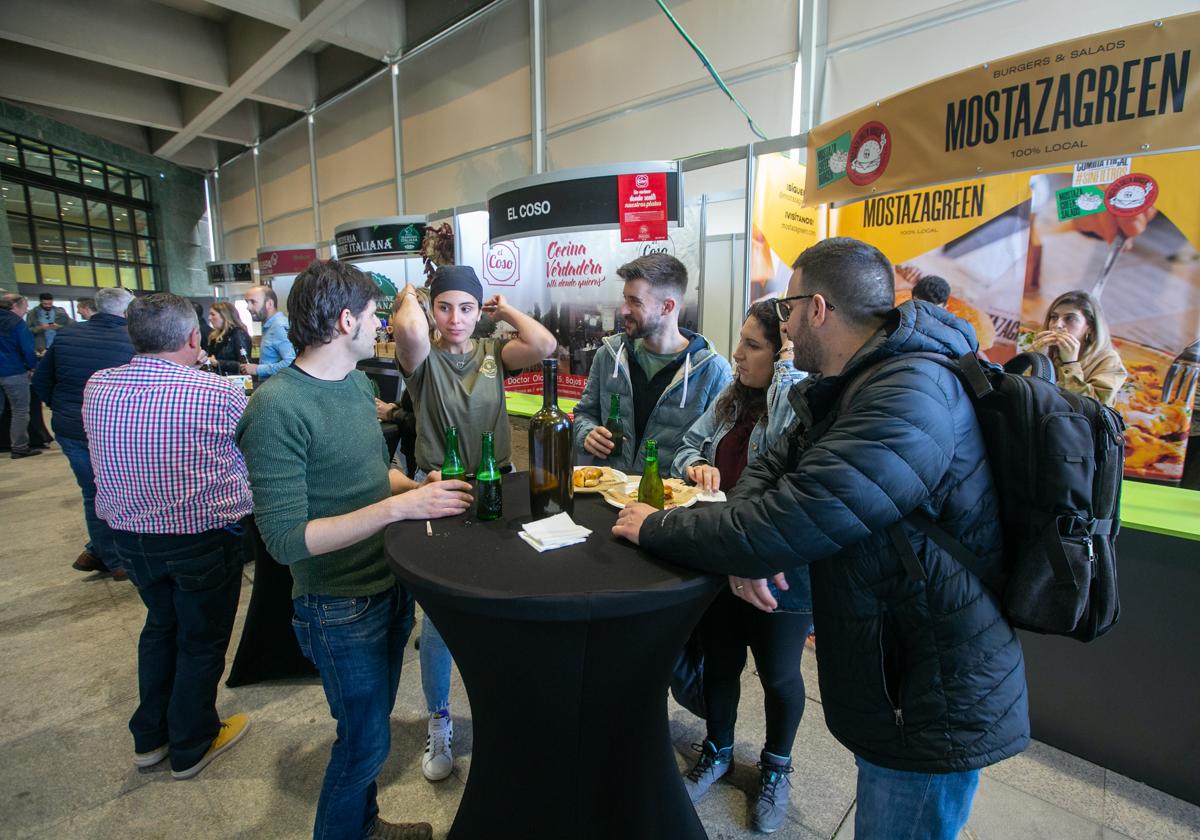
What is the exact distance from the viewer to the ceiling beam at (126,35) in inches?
287

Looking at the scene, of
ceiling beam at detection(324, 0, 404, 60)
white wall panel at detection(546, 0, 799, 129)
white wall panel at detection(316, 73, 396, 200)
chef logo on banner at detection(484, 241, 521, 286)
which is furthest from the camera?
white wall panel at detection(316, 73, 396, 200)

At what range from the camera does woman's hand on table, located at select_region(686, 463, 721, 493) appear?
1.66m

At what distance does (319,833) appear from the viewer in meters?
1.37

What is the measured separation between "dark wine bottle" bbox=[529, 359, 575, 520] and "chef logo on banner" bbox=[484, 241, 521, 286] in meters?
4.21

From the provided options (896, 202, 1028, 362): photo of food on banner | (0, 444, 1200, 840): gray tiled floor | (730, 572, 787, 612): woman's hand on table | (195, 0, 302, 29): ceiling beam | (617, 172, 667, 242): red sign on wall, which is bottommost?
(0, 444, 1200, 840): gray tiled floor

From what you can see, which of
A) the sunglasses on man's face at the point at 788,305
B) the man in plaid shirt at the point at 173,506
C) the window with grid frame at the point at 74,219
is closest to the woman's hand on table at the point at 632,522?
the sunglasses on man's face at the point at 788,305

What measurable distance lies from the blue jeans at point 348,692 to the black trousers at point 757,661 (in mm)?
1010

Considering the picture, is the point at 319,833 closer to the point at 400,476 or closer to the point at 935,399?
the point at 400,476

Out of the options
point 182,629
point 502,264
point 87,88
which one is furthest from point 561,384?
point 87,88

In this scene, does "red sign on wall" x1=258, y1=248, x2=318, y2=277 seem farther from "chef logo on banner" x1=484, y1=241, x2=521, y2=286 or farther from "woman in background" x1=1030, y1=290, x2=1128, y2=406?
"woman in background" x1=1030, y1=290, x2=1128, y2=406

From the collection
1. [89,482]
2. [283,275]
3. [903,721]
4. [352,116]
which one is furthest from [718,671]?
[352,116]

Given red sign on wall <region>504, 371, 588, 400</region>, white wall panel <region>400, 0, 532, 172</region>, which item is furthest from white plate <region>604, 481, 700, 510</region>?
white wall panel <region>400, 0, 532, 172</region>

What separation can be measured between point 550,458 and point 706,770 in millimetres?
1313

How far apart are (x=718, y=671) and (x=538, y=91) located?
270 inches
